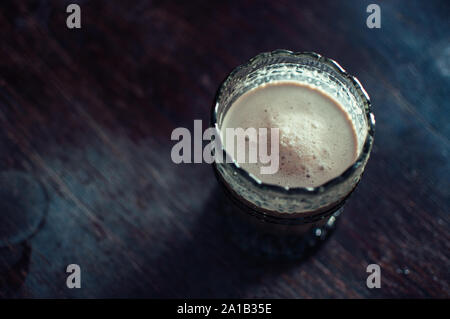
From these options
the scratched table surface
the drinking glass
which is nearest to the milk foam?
the drinking glass

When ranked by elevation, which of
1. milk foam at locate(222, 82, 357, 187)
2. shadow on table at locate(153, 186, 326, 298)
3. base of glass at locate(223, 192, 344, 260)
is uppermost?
milk foam at locate(222, 82, 357, 187)

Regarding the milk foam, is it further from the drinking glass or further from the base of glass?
the base of glass

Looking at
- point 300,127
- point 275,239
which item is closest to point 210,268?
point 275,239

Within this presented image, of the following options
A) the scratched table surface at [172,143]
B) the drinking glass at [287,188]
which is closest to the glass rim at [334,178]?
the drinking glass at [287,188]

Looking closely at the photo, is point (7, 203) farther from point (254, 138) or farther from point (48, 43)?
point (254, 138)

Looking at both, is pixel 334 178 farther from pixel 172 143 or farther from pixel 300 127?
pixel 172 143

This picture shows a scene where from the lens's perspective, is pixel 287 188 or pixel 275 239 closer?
pixel 287 188
